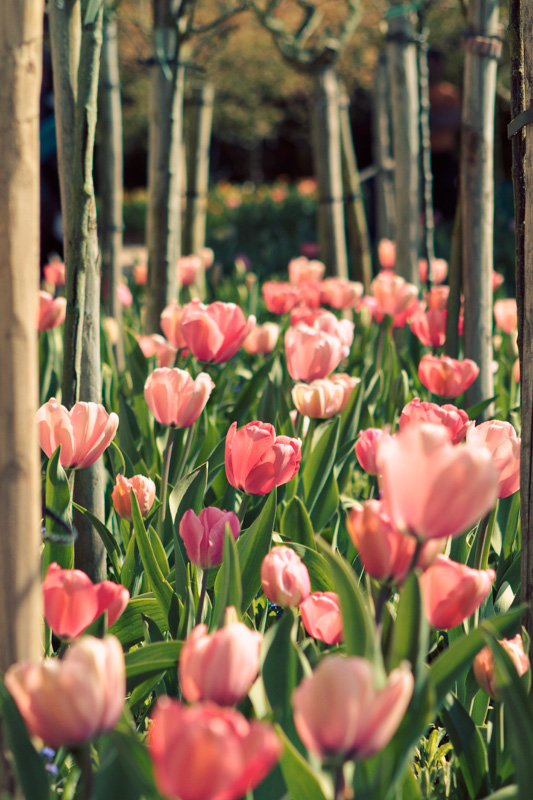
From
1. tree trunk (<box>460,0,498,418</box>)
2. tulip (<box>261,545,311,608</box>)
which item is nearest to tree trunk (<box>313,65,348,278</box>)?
tree trunk (<box>460,0,498,418</box>)

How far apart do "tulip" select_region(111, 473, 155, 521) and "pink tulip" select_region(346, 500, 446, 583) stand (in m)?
0.65

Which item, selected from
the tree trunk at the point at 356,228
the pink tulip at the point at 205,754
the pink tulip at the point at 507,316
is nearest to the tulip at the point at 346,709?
the pink tulip at the point at 205,754

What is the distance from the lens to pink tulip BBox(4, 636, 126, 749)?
2.25 feet

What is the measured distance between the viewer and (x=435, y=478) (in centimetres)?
76

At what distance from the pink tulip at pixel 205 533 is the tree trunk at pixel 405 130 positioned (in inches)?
103


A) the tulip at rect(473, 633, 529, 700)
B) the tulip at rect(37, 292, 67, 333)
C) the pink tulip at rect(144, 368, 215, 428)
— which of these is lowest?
the tulip at rect(473, 633, 529, 700)

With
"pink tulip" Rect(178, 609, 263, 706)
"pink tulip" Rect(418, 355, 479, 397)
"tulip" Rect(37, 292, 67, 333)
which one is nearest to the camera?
"pink tulip" Rect(178, 609, 263, 706)

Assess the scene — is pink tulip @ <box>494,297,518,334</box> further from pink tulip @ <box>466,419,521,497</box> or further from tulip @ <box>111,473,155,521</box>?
tulip @ <box>111,473,155,521</box>

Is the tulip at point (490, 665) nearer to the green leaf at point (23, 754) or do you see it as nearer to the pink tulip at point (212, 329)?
the green leaf at point (23, 754)

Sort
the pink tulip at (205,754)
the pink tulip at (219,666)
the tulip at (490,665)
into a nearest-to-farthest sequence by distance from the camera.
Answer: the pink tulip at (205,754) < the pink tulip at (219,666) < the tulip at (490,665)

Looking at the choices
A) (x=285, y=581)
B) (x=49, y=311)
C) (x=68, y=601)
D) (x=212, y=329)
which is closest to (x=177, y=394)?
(x=212, y=329)

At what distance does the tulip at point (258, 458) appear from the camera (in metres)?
1.28

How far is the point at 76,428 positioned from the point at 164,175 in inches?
69.4

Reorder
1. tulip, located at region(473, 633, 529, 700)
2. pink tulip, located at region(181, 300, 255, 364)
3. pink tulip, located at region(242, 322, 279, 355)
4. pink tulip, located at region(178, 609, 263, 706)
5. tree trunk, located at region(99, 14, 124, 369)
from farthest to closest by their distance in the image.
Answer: tree trunk, located at region(99, 14, 124, 369)
pink tulip, located at region(242, 322, 279, 355)
pink tulip, located at region(181, 300, 255, 364)
tulip, located at region(473, 633, 529, 700)
pink tulip, located at region(178, 609, 263, 706)
